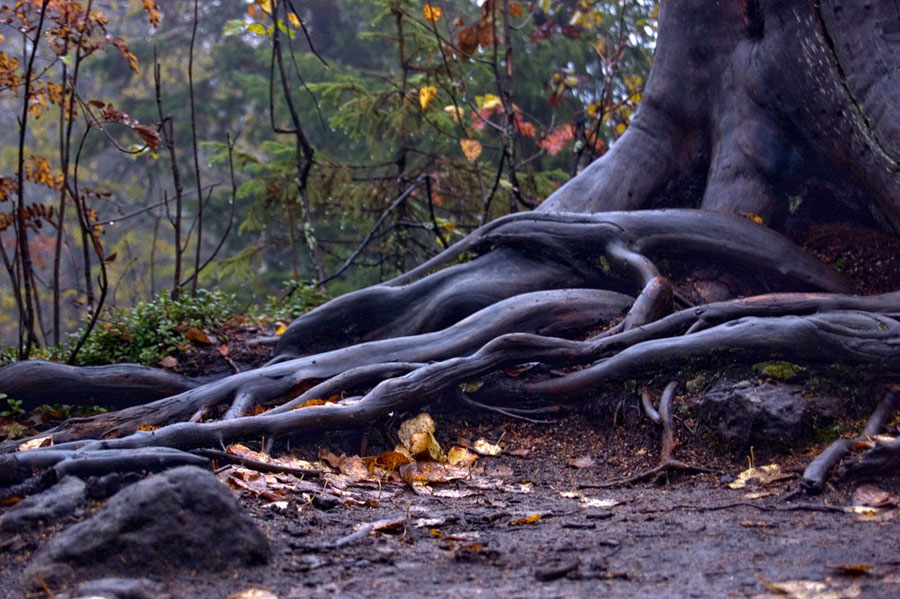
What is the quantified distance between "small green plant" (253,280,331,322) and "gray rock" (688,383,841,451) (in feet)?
15.2

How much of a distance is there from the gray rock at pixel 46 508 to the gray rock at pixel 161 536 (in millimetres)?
251

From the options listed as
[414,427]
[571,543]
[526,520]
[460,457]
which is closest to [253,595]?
[571,543]

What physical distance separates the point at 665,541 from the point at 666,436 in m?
1.32

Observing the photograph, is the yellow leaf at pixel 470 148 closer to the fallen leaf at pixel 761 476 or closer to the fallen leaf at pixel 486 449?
the fallen leaf at pixel 486 449

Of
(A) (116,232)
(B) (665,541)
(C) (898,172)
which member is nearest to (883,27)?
(C) (898,172)

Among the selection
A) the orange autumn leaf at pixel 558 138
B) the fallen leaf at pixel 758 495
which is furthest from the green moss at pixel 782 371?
the orange autumn leaf at pixel 558 138

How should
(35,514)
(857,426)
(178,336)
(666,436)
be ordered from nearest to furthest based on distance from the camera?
(35,514) → (857,426) → (666,436) → (178,336)

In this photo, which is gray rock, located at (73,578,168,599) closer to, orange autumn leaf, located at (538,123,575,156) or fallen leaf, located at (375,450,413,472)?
fallen leaf, located at (375,450,413,472)

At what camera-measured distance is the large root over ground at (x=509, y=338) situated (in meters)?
3.76

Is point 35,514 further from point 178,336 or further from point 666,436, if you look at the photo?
point 178,336

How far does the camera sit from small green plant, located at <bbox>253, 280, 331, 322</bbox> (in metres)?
7.44

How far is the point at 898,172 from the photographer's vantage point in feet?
14.4

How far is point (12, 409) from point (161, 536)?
347cm

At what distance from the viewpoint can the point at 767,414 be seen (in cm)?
361
